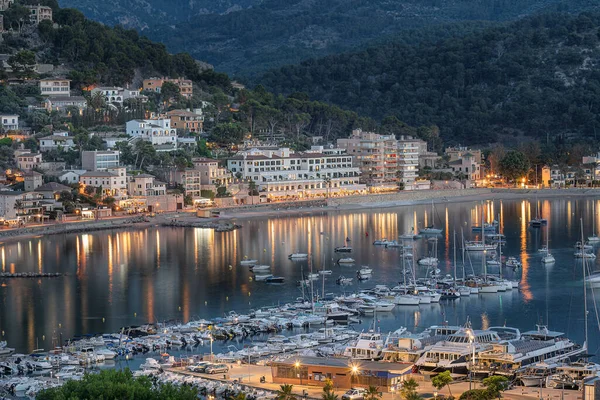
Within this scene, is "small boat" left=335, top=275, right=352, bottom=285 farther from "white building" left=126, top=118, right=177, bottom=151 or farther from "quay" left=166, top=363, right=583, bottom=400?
"white building" left=126, top=118, right=177, bottom=151

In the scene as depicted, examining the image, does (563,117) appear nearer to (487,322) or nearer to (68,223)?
(68,223)

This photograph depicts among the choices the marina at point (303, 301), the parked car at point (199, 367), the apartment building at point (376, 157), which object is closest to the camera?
the parked car at point (199, 367)

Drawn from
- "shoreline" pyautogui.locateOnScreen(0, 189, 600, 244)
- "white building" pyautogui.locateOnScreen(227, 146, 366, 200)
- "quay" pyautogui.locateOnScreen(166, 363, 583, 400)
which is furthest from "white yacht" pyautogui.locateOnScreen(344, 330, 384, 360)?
"white building" pyautogui.locateOnScreen(227, 146, 366, 200)

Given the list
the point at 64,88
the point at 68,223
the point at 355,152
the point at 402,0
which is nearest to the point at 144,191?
the point at 68,223

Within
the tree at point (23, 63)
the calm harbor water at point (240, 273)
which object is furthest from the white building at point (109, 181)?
the tree at point (23, 63)

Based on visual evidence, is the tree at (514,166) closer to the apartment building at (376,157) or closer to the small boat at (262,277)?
the apartment building at (376,157)

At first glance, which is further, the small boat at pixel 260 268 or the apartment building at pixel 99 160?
the apartment building at pixel 99 160

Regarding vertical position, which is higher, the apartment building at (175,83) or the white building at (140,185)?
the apartment building at (175,83)
